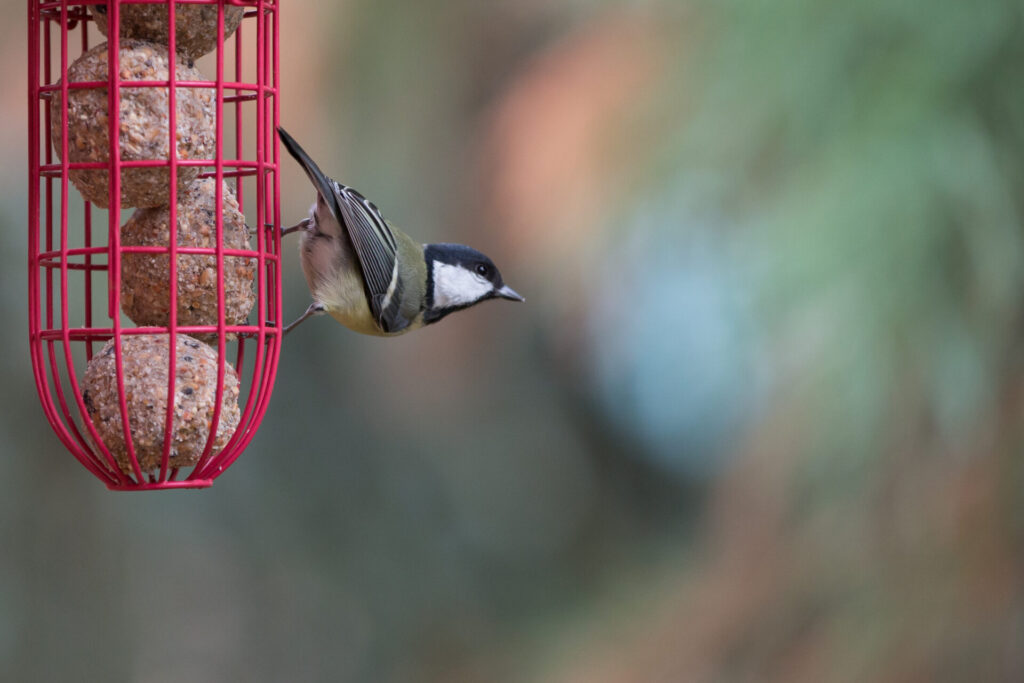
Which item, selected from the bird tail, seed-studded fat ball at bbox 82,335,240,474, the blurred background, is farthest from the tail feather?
the blurred background

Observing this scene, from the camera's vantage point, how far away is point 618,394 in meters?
3.78

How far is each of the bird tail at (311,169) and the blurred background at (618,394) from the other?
145cm

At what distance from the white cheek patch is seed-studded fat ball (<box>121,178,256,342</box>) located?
74cm

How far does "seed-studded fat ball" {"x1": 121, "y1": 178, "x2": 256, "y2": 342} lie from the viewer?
167 cm

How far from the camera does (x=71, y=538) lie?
11.6 feet

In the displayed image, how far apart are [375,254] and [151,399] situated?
0.74 m

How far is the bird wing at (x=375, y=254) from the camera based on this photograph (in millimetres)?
2174

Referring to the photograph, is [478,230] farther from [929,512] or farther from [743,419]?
[929,512]

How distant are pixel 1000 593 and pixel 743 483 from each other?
2.91 feet

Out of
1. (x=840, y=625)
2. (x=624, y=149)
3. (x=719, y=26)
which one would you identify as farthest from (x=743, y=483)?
(x=719, y=26)

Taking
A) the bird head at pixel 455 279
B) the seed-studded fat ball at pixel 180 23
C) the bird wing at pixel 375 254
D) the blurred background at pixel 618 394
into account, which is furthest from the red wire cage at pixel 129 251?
the blurred background at pixel 618 394

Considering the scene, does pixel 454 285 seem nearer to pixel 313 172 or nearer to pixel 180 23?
pixel 313 172

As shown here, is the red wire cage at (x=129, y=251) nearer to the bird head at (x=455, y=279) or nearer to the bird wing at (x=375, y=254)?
the bird wing at (x=375, y=254)

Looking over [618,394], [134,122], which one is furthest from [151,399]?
[618,394]
